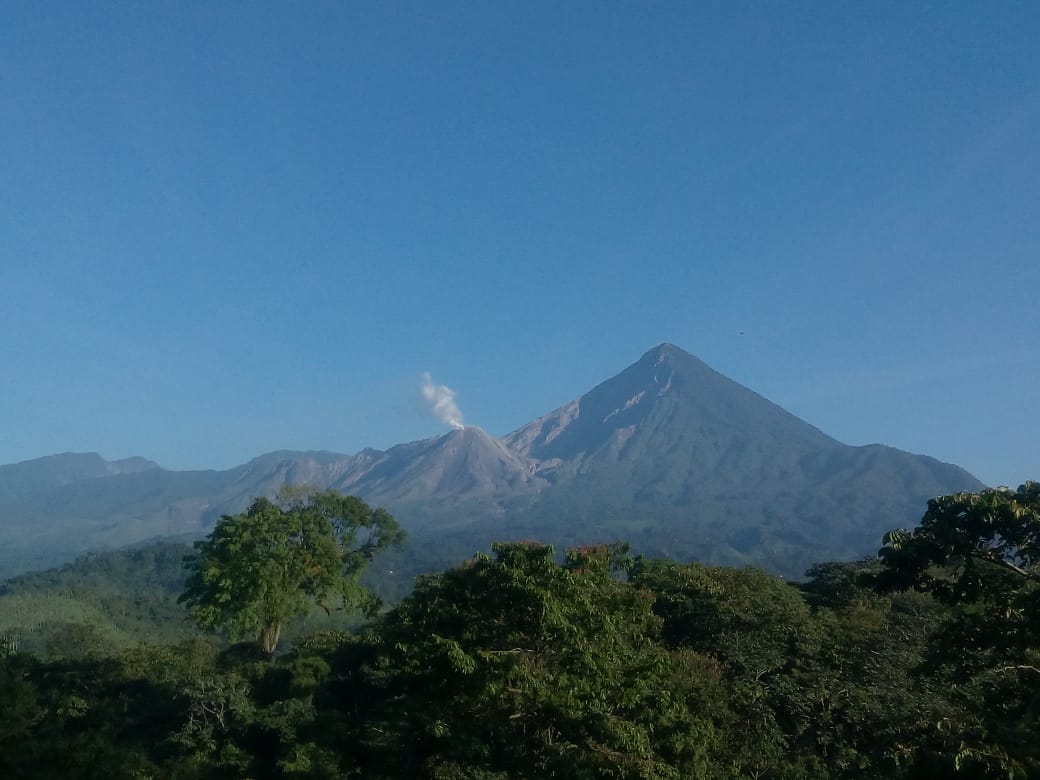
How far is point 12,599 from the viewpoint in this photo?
87.7 metres

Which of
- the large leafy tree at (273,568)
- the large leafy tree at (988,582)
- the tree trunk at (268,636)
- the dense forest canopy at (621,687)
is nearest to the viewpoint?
the large leafy tree at (988,582)

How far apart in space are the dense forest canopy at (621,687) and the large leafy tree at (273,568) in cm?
180

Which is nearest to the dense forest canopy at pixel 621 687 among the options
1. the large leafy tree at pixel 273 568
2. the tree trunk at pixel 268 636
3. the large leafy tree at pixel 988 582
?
the large leafy tree at pixel 988 582

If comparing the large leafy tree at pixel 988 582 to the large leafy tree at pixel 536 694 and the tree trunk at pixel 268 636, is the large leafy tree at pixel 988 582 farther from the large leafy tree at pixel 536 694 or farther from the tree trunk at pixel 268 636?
the tree trunk at pixel 268 636

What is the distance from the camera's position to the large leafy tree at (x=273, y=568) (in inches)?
1014

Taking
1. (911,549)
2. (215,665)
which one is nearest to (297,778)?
(215,665)

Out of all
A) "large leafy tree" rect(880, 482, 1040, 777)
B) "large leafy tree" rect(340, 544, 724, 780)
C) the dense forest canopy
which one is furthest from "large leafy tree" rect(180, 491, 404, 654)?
"large leafy tree" rect(880, 482, 1040, 777)

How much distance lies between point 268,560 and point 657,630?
13110 mm

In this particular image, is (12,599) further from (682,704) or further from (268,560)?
(682,704)

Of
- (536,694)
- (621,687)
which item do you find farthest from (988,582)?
(536,694)

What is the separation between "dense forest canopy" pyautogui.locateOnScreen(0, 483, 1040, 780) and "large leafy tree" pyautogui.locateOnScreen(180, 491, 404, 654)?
1.80 metres

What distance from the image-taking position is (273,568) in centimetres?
2611

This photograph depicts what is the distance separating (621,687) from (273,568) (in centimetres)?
1609

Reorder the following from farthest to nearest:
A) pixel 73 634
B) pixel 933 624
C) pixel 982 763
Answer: pixel 73 634, pixel 933 624, pixel 982 763
